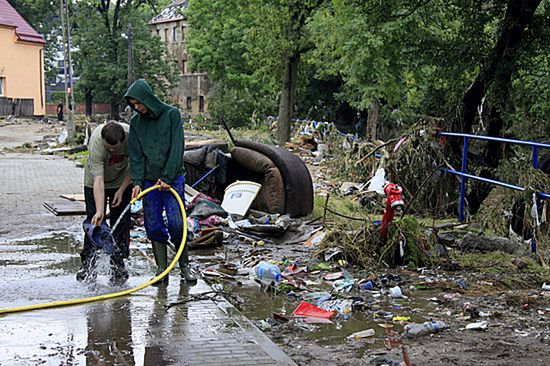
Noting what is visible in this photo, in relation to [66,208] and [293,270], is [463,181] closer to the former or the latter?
[293,270]

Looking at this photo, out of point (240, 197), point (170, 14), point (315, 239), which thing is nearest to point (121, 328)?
point (315, 239)

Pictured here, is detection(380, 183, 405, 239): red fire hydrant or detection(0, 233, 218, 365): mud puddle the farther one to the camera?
detection(380, 183, 405, 239): red fire hydrant

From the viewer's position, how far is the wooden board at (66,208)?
12091 millimetres

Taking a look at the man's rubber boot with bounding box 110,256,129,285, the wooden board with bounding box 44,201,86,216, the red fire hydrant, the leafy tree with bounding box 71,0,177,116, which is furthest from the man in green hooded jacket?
the leafy tree with bounding box 71,0,177,116

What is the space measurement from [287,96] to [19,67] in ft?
101

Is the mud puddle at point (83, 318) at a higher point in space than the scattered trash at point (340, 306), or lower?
higher

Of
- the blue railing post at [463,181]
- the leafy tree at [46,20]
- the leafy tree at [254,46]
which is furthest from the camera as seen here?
the leafy tree at [46,20]

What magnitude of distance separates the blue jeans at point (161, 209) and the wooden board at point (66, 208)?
492 cm

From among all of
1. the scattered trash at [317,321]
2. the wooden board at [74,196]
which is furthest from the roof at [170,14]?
the scattered trash at [317,321]

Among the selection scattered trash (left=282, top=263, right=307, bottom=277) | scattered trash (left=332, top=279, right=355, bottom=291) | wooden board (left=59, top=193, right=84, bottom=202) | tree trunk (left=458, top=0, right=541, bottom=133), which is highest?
tree trunk (left=458, top=0, right=541, bottom=133)

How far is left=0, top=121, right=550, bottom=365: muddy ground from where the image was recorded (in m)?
5.53

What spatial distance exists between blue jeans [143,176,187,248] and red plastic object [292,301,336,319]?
1565 millimetres

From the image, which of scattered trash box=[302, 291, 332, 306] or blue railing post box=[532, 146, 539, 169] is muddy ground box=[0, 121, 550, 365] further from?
blue railing post box=[532, 146, 539, 169]

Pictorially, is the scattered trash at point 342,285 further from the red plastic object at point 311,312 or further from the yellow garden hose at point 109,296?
the yellow garden hose at point 109,296
